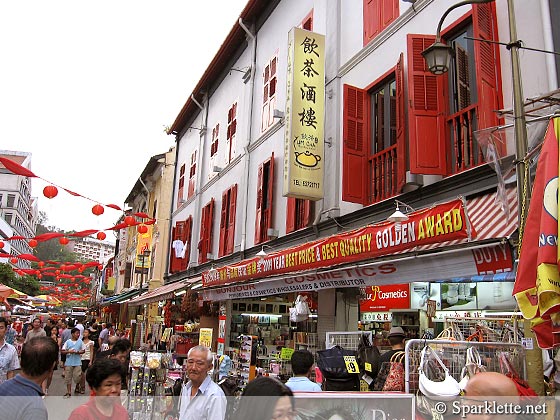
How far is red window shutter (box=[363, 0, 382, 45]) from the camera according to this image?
10281 millimetres

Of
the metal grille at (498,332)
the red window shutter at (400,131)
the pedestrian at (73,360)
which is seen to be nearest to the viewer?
the metal grille at (498,332)

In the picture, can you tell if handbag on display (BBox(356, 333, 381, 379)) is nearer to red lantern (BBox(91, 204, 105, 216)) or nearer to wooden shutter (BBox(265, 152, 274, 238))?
wooden shutter (BBox(265, 152, 274, 238))

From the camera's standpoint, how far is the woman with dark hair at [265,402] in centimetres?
251

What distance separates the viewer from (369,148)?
32.7 ft

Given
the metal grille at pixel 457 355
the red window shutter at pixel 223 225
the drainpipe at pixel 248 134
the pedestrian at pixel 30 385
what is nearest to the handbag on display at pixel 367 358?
the metal grille at pixel 457 355

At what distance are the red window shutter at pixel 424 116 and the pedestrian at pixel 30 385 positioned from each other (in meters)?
5.72

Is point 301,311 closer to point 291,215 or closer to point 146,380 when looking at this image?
point 291,215

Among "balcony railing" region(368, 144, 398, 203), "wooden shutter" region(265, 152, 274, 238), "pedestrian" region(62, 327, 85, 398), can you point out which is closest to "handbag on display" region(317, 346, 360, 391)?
"balcony railing" region(368, 144, 398, 203)

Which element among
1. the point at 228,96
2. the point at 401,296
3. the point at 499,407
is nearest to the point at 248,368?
the point at 401,296

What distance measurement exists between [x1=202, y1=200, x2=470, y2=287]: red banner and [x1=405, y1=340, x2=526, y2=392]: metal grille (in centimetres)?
132

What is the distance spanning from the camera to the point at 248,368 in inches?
395

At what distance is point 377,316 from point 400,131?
235 inches

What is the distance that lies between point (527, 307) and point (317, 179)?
7.33m

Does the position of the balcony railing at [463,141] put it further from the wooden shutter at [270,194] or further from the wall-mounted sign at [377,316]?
the wooden shutter at [270,194]
